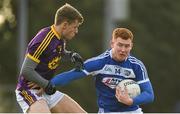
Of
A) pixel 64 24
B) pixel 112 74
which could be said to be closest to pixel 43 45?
pixel 64 24

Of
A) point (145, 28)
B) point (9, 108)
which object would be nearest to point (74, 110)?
point (9, 108)

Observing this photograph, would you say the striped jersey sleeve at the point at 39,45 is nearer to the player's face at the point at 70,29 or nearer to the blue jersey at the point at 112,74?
the player's face at the point at 70,29

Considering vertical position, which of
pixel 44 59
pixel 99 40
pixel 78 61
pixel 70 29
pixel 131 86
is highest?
pixel 70 29

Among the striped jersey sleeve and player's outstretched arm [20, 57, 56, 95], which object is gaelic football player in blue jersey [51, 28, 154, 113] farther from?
the striped jersey sleeve

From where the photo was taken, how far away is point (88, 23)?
3419cm

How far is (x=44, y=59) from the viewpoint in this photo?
10.3 metres

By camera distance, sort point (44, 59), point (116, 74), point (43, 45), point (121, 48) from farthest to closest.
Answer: point (116, 74)
point (121, 48)
point (44, 59)
point (43, 45)

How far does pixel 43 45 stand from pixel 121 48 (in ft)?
3.22

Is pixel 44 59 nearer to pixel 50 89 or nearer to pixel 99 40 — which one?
pixel 50 89

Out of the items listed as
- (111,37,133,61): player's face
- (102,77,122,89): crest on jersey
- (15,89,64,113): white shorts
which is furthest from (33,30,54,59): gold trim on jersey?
(102,77,122,89): crest on jersey

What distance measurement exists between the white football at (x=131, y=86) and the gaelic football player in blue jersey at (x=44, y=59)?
0.81 meters

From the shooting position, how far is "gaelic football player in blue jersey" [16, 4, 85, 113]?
10.1 m

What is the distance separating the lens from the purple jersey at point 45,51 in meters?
10.1

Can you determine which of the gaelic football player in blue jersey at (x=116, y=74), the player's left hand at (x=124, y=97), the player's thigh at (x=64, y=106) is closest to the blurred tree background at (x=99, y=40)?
the gaelic football player in blue jersey at (x=116, y=74)
